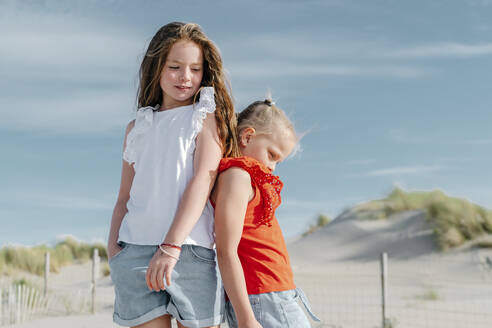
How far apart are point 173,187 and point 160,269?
1.05 feet

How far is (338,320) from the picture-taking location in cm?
824

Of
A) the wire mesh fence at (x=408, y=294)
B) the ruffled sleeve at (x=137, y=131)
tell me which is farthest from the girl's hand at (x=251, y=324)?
the wire mesh fence at (x=408, y=294)

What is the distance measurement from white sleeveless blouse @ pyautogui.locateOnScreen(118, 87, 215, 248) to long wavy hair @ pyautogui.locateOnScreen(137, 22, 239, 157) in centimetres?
7

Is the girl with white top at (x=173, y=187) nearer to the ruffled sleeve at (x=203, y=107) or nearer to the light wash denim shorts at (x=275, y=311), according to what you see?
the ruffled sleeve at (x=203, y=107)

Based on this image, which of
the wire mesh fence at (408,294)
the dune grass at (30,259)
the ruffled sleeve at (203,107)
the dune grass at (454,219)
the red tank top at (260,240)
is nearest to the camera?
the red tank top at (260,240)

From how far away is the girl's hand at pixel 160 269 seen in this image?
6.62 feet

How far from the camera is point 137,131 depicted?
7.77 ft

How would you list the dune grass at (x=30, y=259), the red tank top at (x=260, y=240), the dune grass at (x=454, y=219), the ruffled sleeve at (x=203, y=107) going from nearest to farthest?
1. the red tank top at (x=260, y=240)
2. the ruffled sleeve at (x=203, y=107)
3. the dune grass at (x=454, y=219)
4. the dune grass at (x=30, y=259)

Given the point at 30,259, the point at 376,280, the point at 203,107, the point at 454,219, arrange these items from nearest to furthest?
the point at 203,107
the point at 376,280
the point at 454,219
the point at 30,259

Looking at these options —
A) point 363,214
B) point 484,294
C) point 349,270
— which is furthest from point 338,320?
point 363,214

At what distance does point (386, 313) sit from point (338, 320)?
865mm

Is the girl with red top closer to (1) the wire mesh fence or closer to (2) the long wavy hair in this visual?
(2) the long wavy hair

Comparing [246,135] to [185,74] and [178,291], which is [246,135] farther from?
[178,291]

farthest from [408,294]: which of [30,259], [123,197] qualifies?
[30,259]
